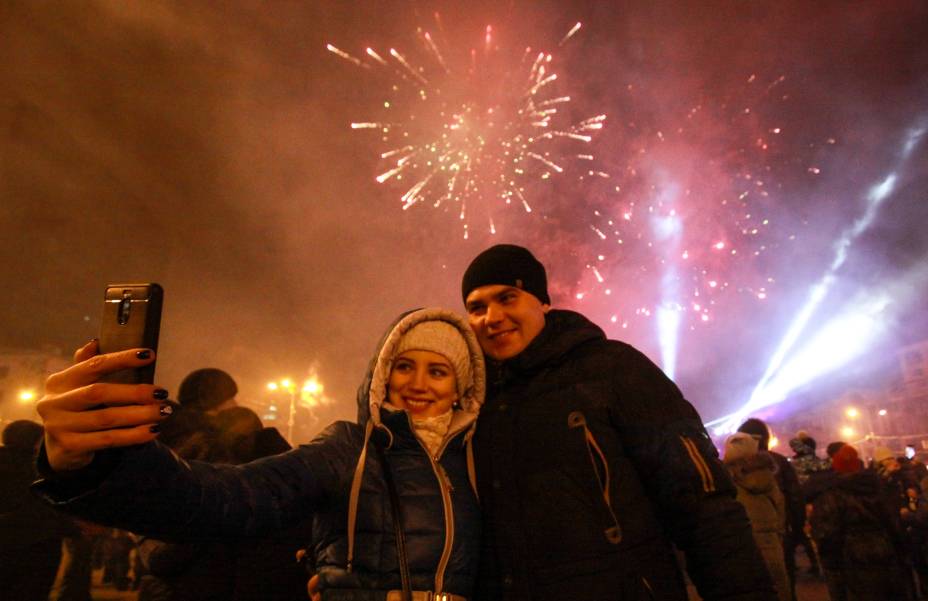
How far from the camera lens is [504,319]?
3.01 meters

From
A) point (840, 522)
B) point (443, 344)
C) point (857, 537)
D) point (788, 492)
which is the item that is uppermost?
point (443, 344)

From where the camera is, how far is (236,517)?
1.75m

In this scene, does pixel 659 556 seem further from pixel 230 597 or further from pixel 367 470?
pixel 230 597

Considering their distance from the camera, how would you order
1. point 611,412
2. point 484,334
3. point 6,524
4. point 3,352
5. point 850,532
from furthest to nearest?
point 3,352, point 850,532, point 6,524, point 484,334, point 611,412

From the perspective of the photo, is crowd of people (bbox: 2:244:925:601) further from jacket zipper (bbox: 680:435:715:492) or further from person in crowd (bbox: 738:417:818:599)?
person in crowd (bbox: 738:417:818:599)

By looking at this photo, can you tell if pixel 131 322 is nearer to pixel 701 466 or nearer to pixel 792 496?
pixel 701 466

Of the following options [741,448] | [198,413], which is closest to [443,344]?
[198,413]

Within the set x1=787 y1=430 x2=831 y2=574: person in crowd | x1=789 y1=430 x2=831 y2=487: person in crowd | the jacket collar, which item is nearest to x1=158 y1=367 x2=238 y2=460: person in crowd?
the jacket collar

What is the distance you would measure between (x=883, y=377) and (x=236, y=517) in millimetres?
85400

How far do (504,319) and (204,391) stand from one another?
9.57 feet

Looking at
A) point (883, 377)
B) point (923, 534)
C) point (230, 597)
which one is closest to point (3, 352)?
point (230, 597)

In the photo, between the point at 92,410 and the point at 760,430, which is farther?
the point at 760,430

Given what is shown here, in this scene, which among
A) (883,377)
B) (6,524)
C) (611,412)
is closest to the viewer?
(611,412)

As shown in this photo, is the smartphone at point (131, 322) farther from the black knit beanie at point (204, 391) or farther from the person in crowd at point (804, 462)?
the person in crowd at point (804, 462)
